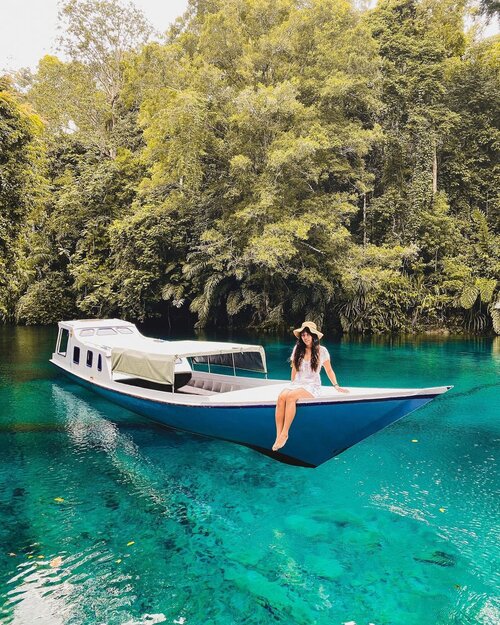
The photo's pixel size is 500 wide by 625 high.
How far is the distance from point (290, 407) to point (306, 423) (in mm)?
360

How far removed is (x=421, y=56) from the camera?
27.3 m

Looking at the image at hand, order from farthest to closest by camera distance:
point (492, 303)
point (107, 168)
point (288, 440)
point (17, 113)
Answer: point (107, 168) < point (492, 303) < point (17, 113) < point (288, 440)

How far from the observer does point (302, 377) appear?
6.89m

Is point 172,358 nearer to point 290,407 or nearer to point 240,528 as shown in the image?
point 290,407

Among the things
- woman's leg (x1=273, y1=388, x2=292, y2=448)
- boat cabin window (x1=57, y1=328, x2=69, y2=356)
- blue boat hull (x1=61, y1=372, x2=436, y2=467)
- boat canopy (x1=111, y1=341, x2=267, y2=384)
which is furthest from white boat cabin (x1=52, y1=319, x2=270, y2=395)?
woman's leg (x1=273, y1=388, x2=292, y2=448)

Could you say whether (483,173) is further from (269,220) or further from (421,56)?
(269,220)

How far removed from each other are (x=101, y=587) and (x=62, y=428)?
595cm

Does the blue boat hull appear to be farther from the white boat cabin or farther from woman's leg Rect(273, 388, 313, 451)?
the white boat cabin

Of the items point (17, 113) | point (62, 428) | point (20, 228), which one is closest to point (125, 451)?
point (62, 428)

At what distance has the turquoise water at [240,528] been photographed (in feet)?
15.0

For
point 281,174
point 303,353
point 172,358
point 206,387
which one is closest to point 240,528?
point 303,353

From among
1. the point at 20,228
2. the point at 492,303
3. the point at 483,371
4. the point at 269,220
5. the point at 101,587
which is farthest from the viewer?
the point at 492,303

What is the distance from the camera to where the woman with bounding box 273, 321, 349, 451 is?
6.69 m

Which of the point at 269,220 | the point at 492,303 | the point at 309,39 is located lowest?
the point at 492,303
